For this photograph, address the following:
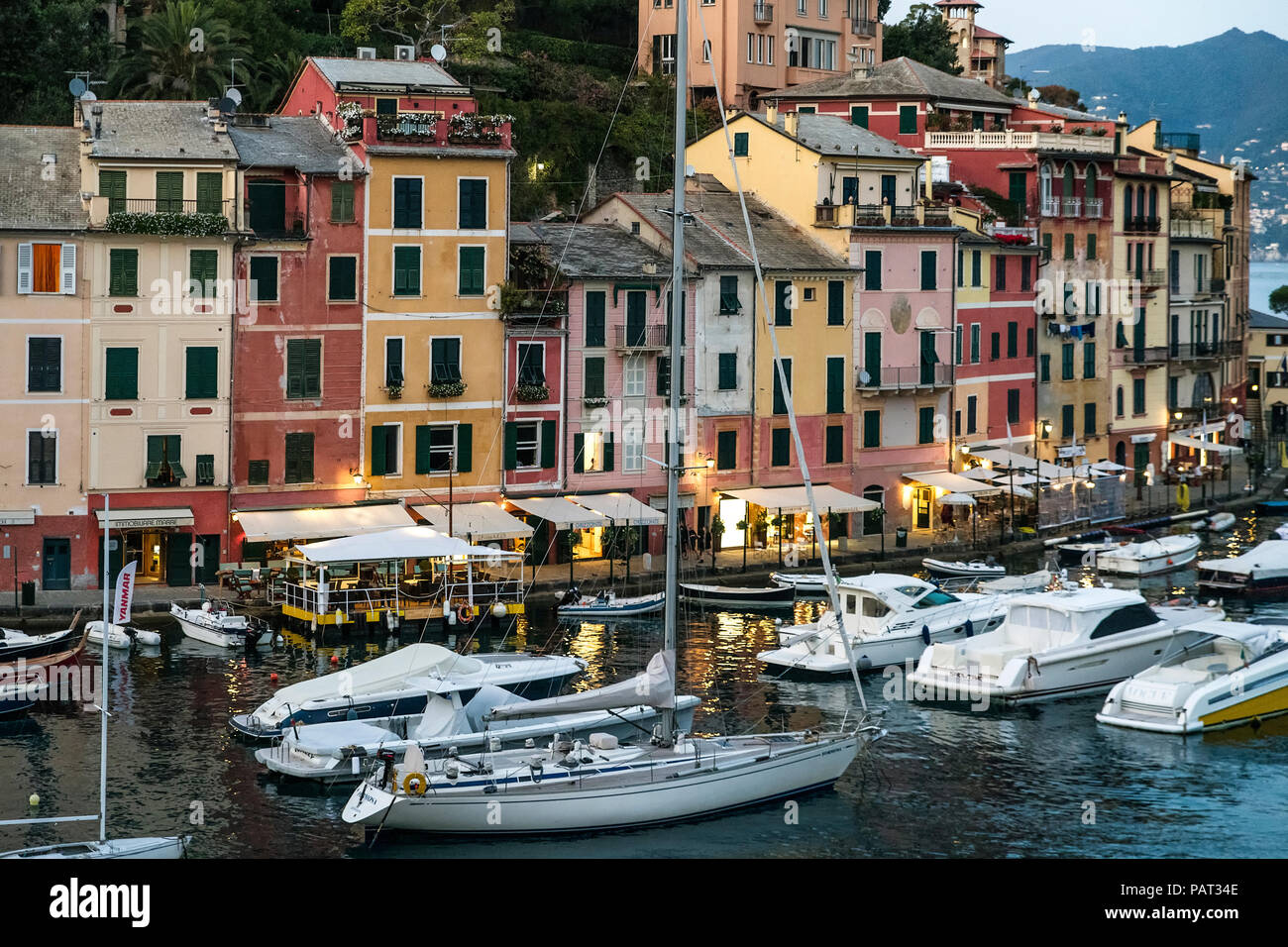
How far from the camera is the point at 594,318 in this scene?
67.1m

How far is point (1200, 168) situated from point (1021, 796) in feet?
254

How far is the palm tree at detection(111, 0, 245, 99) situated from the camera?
75.7 metres

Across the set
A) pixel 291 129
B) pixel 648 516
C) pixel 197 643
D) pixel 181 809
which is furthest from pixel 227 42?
pixel 181 809

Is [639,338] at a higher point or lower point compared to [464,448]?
higher

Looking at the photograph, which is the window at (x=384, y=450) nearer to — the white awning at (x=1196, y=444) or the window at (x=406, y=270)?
the window at (x=406, y=270)

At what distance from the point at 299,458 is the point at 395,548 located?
8.25 meters

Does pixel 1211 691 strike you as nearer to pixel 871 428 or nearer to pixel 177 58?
pixel 871 428

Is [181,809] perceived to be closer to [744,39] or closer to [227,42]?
[227,42]

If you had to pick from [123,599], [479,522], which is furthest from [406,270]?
[123,599]

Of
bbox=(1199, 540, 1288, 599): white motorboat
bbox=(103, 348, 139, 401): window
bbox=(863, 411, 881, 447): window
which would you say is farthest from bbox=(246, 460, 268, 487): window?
bbox=(1199, 540, 1288, 599): white motorboat

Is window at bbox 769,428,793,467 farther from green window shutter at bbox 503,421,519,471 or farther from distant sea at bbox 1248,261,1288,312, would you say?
distant sea at bbox 1248,261,1288,312

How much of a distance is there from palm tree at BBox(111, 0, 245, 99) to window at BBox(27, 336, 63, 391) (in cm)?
2002

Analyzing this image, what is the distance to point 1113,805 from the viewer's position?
38812mm

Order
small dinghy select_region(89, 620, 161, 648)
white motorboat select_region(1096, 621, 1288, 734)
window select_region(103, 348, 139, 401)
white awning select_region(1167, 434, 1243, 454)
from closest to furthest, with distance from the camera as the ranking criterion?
white motorboat select_region(1096, 621, 1288, 734)
small dinghy select_region(89, 620, 161, 648)
window select_region(103, 348, 139, 401)
white awning select_region(1167, 434, 1243, 454)
